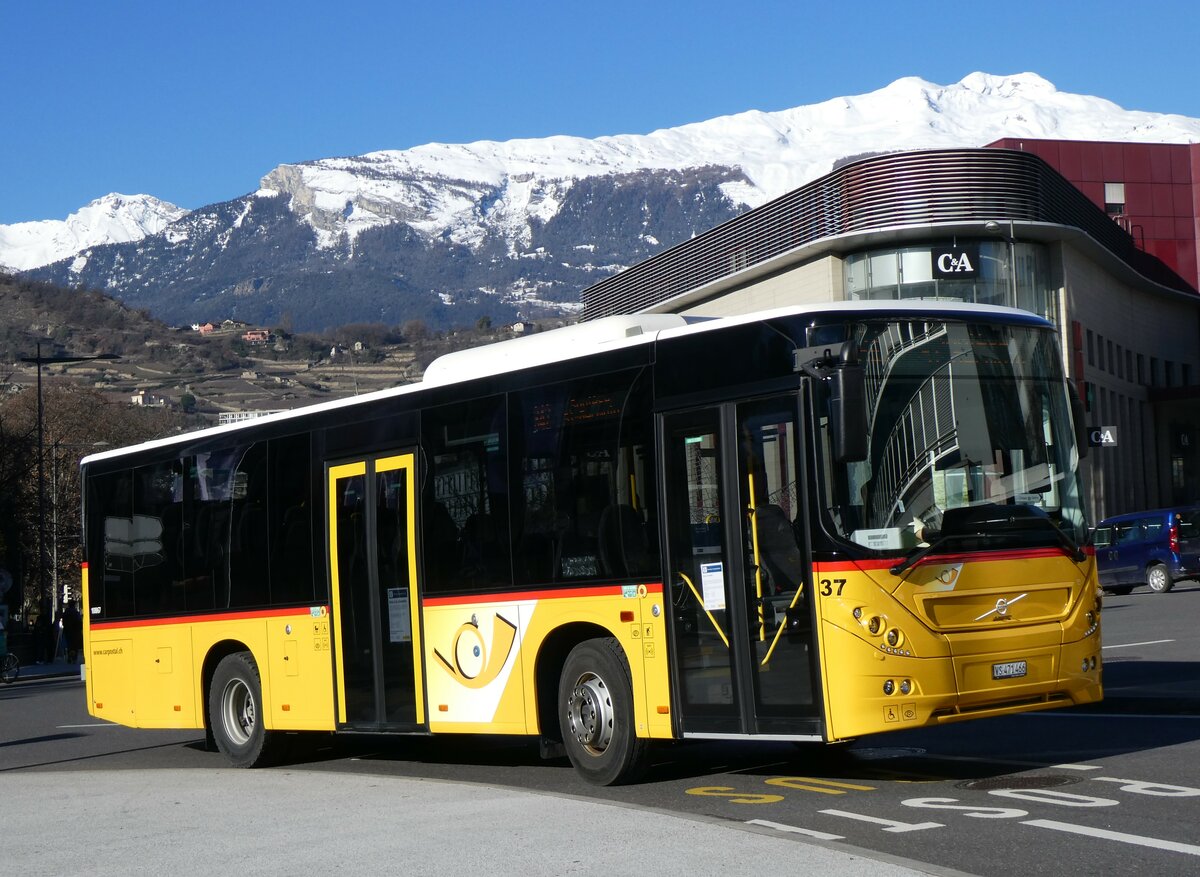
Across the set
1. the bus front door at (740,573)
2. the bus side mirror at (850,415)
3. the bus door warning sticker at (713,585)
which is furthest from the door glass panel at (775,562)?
the bus side mirror at (850,415)

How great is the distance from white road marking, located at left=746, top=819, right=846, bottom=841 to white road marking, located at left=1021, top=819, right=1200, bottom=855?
1056mm

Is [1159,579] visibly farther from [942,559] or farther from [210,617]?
[942,559]

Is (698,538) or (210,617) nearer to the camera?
(698,538)

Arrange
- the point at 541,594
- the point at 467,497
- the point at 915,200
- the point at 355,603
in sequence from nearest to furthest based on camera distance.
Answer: the point at 541,594, the point at 467,497, the point at 355,603, the point at 915,200

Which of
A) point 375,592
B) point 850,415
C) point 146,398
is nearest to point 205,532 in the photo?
point 375,592

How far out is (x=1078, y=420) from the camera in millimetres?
10828

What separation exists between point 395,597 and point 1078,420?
5.55 meters

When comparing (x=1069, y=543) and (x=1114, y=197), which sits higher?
(x=1114, y=197)

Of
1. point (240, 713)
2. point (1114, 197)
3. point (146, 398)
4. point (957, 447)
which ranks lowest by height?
point (240, 713)

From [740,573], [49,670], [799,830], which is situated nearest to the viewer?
[799,830]

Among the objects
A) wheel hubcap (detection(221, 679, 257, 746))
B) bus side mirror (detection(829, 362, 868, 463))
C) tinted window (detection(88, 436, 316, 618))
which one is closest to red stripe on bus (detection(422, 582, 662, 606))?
bus side mirror (detection(829, 362, 868, 463))

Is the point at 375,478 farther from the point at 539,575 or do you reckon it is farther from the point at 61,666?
the point at 61,666

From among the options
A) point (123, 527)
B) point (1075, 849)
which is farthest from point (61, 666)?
point (1075, 849)

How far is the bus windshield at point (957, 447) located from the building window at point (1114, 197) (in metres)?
74.6
